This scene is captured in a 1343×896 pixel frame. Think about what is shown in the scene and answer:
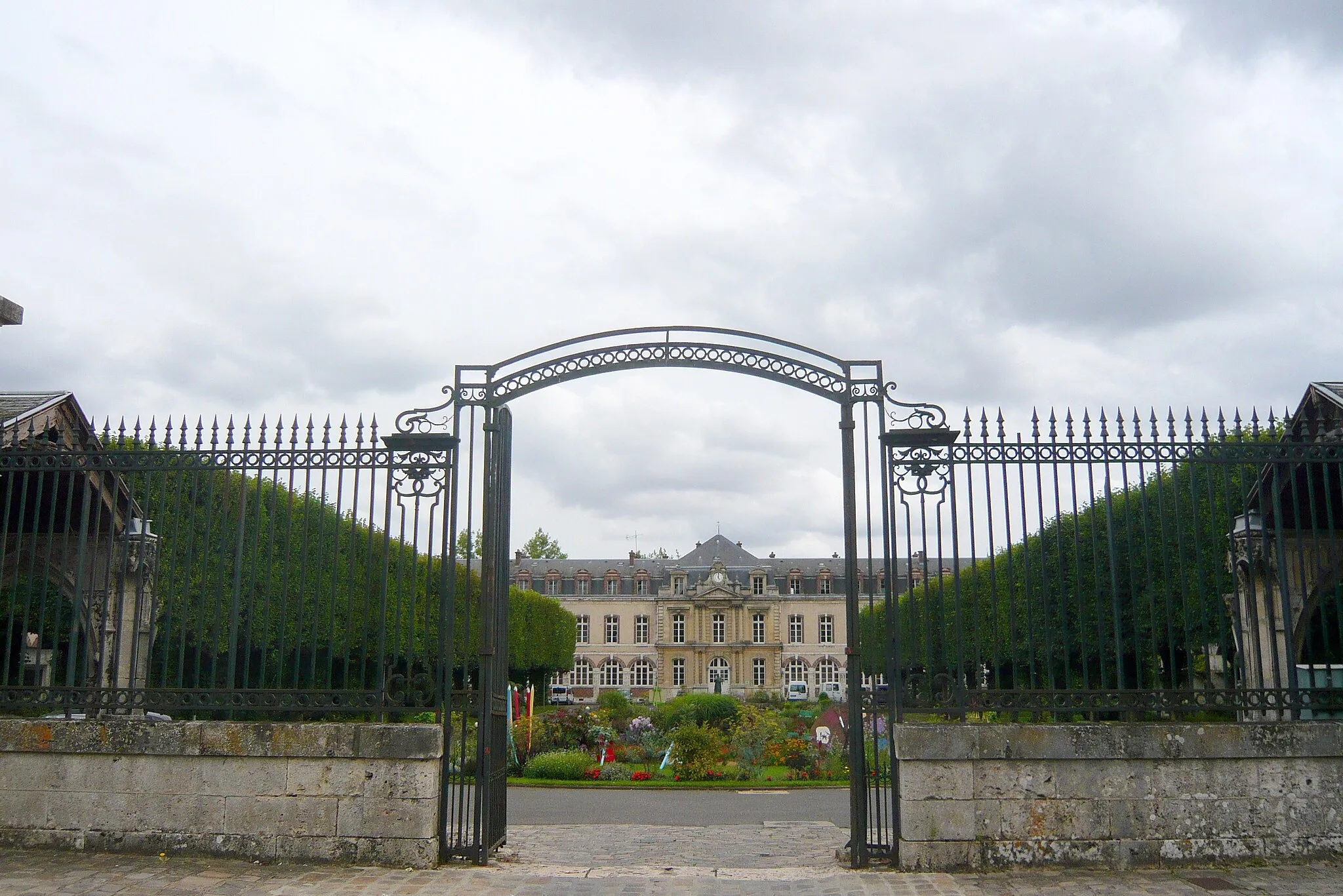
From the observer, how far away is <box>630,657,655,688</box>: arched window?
63156 mm

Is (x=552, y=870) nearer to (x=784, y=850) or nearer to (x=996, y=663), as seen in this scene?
(x=784, y=850)

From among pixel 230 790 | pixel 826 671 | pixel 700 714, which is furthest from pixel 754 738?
pixel 826 671

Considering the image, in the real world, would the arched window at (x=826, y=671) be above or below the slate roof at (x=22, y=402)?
below

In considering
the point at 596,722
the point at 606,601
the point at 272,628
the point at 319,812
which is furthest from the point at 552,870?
the point at 606,601

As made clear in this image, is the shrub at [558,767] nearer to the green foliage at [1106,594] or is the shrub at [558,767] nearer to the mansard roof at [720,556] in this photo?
the green foliage at [1106,594]

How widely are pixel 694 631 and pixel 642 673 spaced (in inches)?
154

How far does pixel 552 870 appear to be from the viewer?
668 cm

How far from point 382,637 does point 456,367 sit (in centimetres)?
190

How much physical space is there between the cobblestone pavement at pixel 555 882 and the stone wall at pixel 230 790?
122 mm

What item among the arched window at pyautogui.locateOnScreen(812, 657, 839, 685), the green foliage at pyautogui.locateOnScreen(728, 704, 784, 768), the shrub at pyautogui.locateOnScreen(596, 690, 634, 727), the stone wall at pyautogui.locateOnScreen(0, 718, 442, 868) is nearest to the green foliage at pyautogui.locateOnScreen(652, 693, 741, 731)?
the shrub at pyautogui.locateOnScreen(596, 690, 634, 727)

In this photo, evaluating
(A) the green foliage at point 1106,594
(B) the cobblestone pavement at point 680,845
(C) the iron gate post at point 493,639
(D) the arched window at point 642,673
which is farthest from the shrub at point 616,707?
(D) the arched window at point 642,673

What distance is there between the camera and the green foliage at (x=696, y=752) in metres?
15.2

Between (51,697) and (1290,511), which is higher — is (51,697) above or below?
below

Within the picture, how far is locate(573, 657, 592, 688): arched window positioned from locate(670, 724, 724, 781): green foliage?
4715 centimetres
